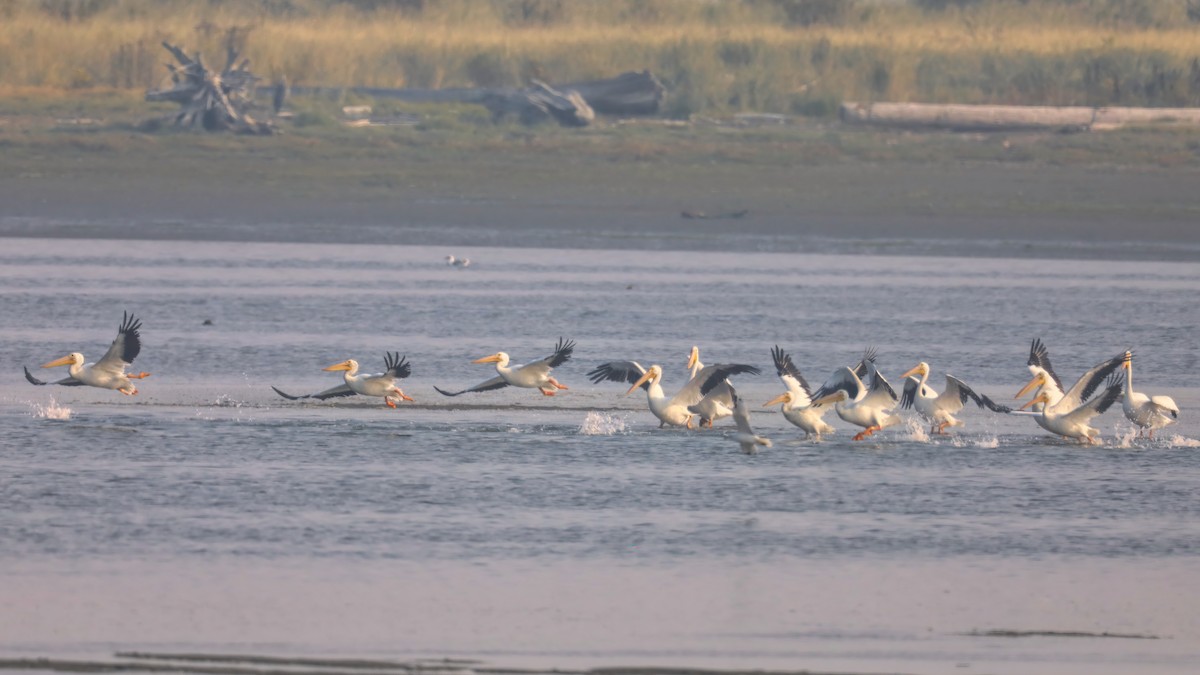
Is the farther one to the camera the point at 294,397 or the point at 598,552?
the point at 294,397

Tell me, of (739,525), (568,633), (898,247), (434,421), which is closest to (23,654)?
(568,633)

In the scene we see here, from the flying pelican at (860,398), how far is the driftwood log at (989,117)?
1474cm

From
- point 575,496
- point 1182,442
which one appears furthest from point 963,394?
point 575,496

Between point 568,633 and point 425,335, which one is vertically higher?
point 568,633

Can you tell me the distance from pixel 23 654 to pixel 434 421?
4.95m

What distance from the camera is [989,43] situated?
30.8 meters

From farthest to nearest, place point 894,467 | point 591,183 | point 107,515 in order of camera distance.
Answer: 1. point 591,183
2. point 894,467
3. point 107,515

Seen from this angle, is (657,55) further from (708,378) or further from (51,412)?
(51,412)

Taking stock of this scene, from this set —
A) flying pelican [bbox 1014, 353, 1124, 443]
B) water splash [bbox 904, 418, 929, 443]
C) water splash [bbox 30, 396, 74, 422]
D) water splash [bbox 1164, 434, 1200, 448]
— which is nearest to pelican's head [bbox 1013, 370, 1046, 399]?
flying pelican [bbox 1014, 353, 1124, 443]

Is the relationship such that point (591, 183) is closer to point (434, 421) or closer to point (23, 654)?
point (434, 421)

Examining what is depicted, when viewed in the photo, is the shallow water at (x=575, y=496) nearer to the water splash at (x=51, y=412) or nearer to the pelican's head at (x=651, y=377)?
the water splash at (x=51, y=412)

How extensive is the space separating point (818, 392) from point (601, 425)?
1228mm

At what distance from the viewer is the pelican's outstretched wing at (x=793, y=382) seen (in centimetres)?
1059

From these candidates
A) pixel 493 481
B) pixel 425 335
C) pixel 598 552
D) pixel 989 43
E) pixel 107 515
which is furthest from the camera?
pixel 989 43
